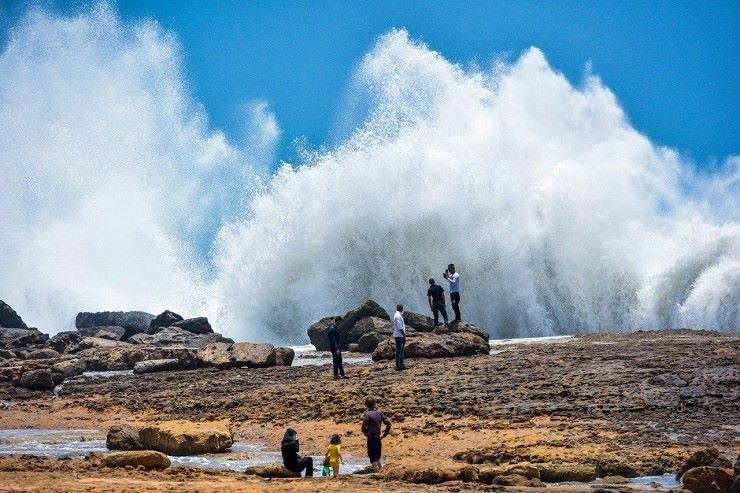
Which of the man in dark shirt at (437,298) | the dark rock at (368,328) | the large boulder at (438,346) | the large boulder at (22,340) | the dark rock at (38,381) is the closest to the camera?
the large boulder at (438,346)

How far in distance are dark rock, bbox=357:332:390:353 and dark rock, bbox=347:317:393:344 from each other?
19 cm

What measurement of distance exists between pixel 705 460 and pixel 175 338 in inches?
925

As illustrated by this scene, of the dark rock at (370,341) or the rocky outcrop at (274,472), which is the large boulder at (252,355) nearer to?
the dark rock at (370,341)

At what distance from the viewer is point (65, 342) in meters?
31.3

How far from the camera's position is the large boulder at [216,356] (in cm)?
2359

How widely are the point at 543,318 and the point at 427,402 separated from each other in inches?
785

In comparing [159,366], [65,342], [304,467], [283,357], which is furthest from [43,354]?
[304,467]

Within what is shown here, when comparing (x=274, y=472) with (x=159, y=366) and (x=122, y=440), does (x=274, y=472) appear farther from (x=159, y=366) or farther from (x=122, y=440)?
(x=159, y=366)

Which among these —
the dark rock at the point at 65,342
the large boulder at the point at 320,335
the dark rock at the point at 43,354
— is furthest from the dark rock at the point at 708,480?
the dark rock at the point at 65,342

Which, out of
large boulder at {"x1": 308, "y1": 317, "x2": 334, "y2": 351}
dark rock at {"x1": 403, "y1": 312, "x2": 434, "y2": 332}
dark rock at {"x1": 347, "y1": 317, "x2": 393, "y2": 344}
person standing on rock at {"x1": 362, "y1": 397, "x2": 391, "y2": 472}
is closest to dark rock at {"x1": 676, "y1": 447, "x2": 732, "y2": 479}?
person standing on rock at {"x1": 362, "y1": 397, "x2": 391, "y2": 472}

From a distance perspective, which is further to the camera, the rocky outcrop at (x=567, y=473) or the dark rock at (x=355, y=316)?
the dark rock at (x=355, y=316)

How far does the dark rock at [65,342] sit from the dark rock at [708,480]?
24048 millimetres

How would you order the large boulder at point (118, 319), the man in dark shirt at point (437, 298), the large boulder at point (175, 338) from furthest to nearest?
the large boulder at point (118, 319), the large boulder at point (175, 338), the man in dark shirt at point (437, 298)

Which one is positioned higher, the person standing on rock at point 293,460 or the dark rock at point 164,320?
the dark rock at point 164,320
